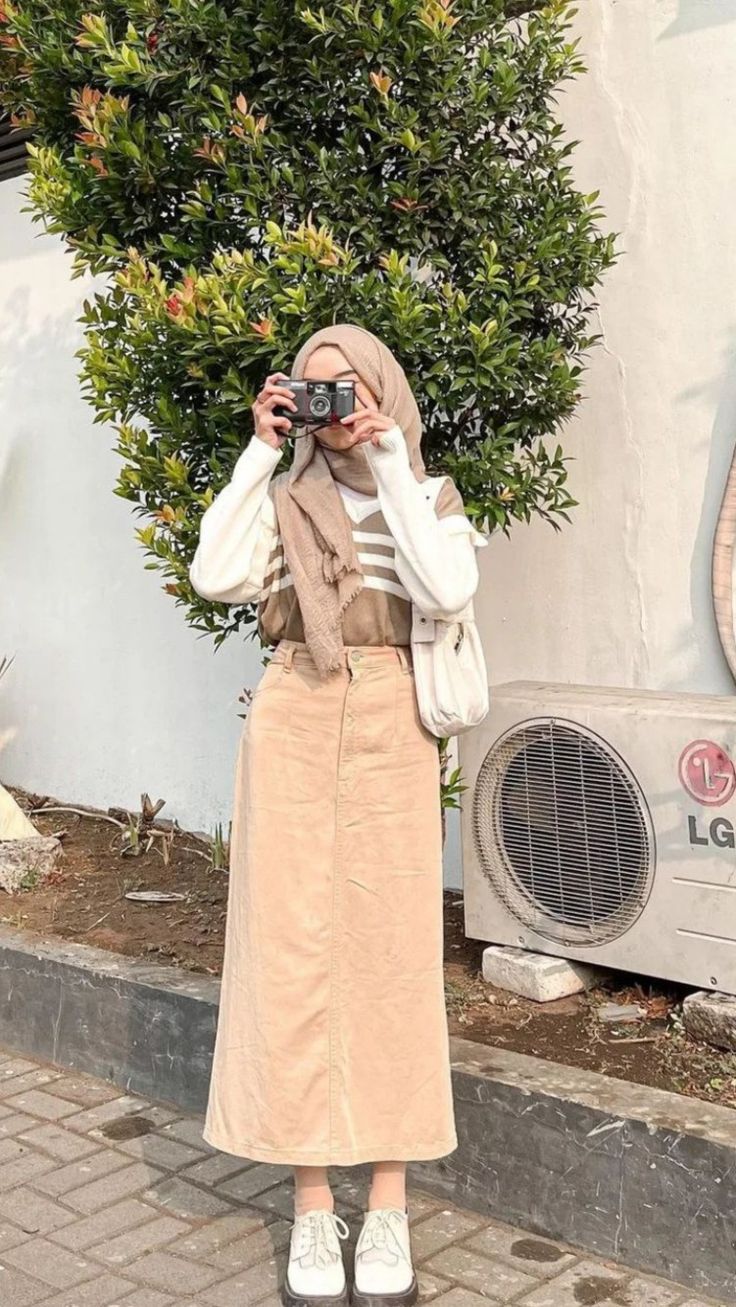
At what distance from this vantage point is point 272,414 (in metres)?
2.95

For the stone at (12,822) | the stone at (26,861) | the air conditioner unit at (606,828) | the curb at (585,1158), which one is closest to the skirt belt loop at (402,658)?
the air conditioner unit at (606,828)

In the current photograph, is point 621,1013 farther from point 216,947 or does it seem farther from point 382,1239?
point 216,947

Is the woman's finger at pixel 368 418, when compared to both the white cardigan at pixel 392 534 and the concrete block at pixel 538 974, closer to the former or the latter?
the white cardigan at pixel 392 534

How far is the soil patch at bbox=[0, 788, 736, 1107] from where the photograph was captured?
3635 millimetres

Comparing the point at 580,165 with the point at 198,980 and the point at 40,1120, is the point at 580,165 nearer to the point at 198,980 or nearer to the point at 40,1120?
the point at 198,980

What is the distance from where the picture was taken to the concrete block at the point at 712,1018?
357cm

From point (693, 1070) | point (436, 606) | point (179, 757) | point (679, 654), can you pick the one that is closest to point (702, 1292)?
point (693, 1070)

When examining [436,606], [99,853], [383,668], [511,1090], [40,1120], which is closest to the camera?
[436,606]

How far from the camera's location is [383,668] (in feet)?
10.1

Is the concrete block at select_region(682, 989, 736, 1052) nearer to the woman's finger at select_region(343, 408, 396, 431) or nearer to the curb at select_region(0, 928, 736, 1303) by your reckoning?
the curb at select_region(0, 928, 736, 1303)

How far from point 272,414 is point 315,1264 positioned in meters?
1.75

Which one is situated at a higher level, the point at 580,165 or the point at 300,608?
the point at 580,165

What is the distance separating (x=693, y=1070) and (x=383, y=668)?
132cm

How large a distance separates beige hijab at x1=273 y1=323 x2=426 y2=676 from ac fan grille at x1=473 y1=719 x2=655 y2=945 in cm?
107
